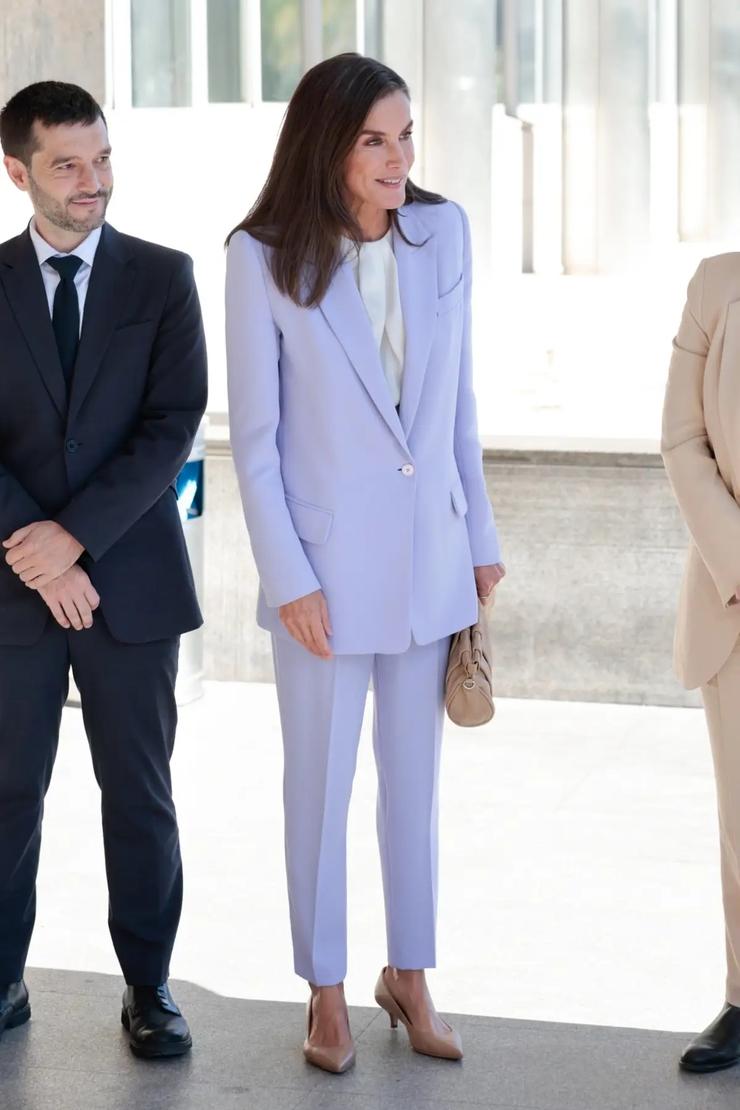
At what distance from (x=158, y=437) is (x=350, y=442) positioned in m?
0.43

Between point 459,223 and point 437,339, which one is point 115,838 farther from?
point 459,223

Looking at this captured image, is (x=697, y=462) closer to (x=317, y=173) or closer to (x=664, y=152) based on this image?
(x=317, y=173)

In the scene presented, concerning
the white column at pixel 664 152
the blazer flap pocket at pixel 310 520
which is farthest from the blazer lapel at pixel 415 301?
the white column at pixel 664 152

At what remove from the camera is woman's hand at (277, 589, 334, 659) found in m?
3.20

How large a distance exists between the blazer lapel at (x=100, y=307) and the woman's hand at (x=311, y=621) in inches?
24.1

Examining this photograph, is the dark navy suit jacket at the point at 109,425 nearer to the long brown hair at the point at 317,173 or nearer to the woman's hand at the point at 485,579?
the long brown hair at the point at 317,173

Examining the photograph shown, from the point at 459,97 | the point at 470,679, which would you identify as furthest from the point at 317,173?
the point at 459,97

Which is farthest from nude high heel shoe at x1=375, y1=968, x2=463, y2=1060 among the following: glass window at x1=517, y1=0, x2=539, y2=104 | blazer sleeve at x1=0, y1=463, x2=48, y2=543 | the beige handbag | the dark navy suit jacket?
glass window at x1=517, y1=0, x2=539, y2=104

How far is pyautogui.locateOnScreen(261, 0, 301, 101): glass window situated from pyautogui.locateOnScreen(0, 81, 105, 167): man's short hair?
4.39m

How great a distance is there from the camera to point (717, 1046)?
3.32 meters

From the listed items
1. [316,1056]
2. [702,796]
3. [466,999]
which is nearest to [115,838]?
[316,1056]

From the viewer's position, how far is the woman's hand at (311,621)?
320cm

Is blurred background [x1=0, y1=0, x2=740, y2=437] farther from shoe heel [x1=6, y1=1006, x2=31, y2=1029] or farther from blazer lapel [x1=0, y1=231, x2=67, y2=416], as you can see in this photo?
shoe heel [x1=6, y1=1006, x2=31, y2=1029]

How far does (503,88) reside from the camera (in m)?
7.51
